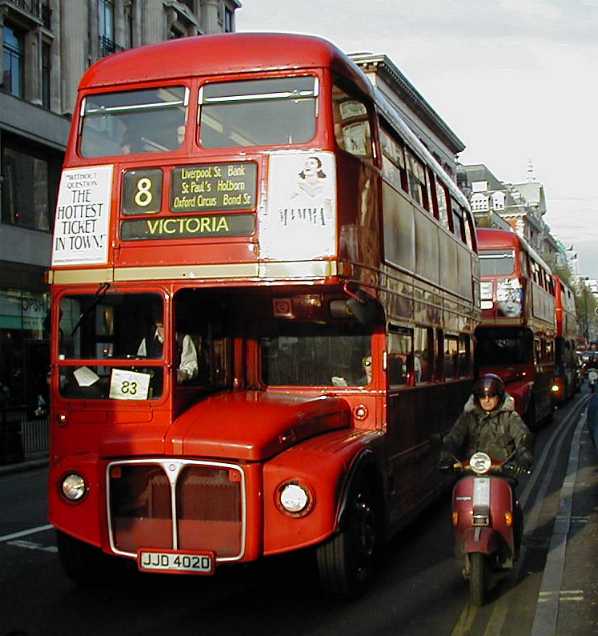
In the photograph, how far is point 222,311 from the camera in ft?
27.3

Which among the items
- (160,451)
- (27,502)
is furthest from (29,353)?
(160,451)

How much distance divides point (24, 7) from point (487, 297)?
15885 mm

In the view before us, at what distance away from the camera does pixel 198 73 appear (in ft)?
24.4

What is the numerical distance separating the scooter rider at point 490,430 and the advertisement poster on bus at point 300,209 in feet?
5.59

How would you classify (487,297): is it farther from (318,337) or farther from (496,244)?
(318,337)

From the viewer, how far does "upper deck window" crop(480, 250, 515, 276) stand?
22062 mm

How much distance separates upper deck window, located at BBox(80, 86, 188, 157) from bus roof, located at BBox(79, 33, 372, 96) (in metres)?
0.13

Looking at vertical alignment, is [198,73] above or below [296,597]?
above

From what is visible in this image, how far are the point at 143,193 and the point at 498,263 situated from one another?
52.5 feet

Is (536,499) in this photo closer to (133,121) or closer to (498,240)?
(133,121)

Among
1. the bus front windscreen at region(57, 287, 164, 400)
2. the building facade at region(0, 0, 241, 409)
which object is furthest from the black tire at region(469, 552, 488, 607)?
the building facade at region(0, 0, 241, 409)

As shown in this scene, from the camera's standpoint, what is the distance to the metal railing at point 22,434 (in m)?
17.5

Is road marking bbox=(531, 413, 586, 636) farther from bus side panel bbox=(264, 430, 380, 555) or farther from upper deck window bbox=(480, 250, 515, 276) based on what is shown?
upper deck window bbox=(480, 250, 515, 276)

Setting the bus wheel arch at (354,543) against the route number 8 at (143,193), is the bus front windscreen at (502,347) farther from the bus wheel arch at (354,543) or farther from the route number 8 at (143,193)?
the route number 8 at (143,193)
